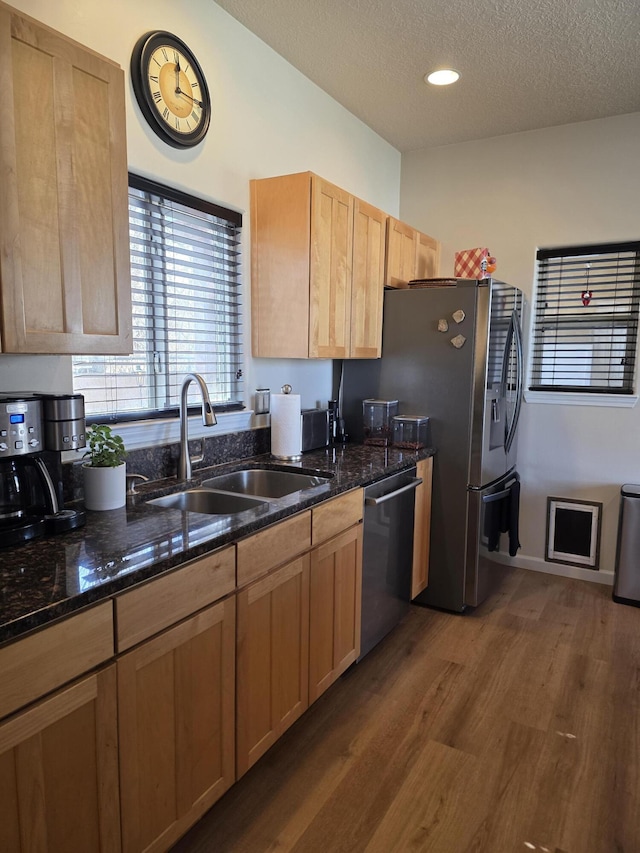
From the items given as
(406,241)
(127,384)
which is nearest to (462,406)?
(406,241)

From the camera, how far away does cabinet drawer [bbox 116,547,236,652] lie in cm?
125

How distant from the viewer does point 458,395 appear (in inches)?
117

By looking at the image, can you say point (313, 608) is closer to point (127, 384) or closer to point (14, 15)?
point (127, 384)

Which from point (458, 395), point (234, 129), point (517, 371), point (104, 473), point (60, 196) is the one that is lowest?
point (104, 473)

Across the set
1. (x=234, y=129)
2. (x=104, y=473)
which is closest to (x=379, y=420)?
(x=234, y=129)

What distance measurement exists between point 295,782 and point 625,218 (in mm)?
3411

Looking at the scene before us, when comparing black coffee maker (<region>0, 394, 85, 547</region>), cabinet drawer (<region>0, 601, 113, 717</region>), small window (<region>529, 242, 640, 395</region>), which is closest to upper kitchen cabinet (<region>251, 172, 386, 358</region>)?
black coffee maker (<region>0, 394, 85, 547</region>)

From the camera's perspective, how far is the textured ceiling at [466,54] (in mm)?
2311

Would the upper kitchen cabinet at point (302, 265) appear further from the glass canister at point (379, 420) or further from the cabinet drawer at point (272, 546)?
the cabinet drawer at point (272, 546)

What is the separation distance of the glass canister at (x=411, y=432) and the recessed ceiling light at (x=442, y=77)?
5.72ft

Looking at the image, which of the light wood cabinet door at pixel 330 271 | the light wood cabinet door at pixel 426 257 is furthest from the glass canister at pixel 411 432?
the light wood cabinet door at pixel 426 257

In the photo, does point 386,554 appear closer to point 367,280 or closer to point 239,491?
point 239,491

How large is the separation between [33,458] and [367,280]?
2003 millimetres

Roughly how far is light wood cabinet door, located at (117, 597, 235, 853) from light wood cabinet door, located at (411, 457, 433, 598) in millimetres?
1523
